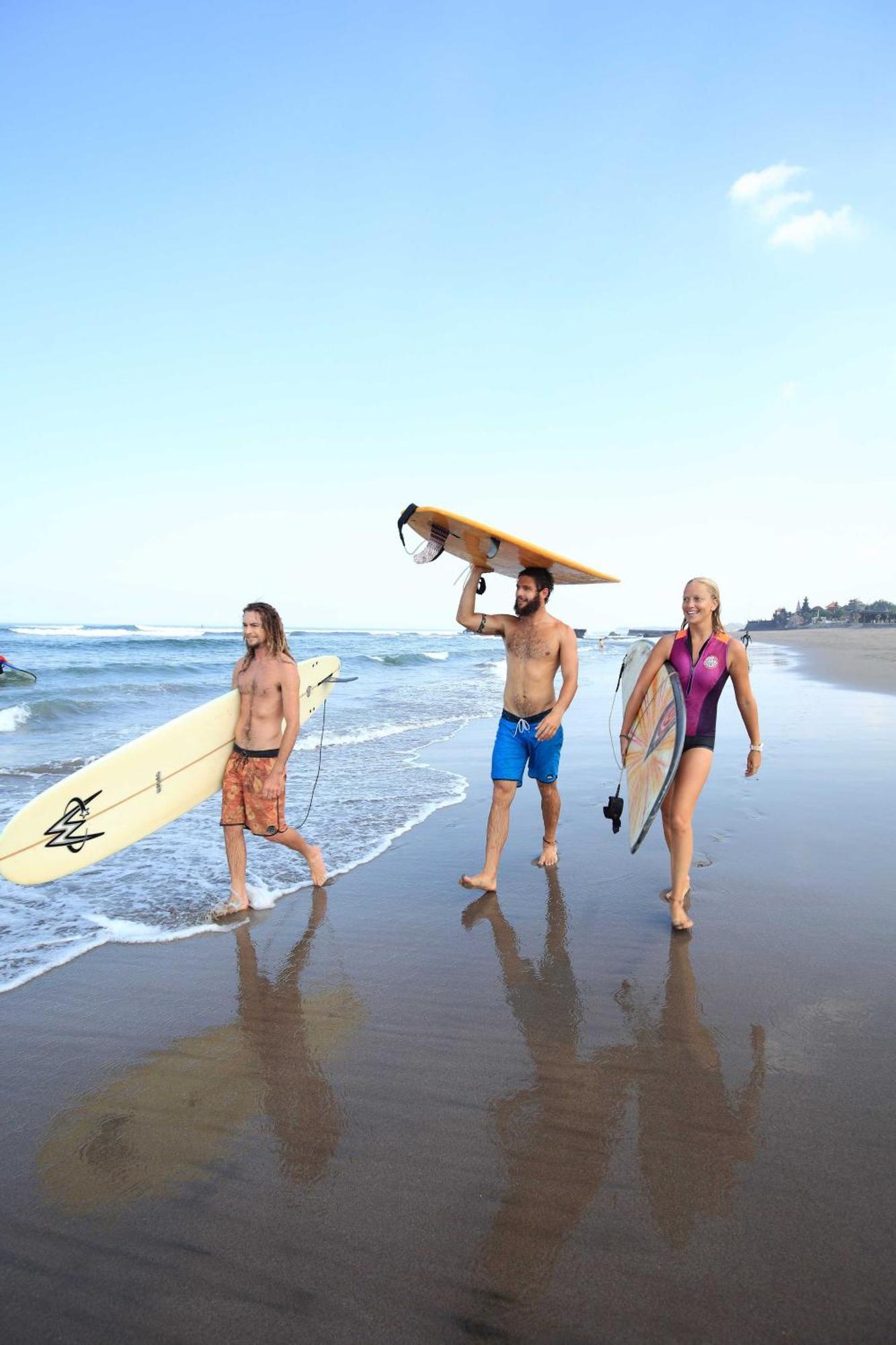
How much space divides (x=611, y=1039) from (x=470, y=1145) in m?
0.78

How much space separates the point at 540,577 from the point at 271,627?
1618mm

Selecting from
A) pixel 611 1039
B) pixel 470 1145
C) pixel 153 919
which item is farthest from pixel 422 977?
pixel 153 919

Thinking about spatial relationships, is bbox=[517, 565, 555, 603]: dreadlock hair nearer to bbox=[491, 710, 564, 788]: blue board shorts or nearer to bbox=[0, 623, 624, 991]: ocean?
bbox=[491, 710, 564, 788]: blue board shorts

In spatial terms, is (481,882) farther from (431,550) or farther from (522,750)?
(431,550)

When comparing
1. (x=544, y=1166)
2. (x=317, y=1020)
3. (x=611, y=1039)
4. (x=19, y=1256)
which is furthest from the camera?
(x=317, y=1020)

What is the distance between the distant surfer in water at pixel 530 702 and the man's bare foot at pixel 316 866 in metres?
0.83

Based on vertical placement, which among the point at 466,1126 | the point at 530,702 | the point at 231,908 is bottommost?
the point at 231,908

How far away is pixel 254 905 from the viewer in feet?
14.2

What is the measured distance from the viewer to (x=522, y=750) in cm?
469

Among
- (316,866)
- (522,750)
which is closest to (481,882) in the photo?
(522,750)

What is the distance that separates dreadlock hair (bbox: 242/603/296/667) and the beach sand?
1433 millimetres

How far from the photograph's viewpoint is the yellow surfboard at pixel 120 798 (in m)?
4.02

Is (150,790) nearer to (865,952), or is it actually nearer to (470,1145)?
(470,1145)

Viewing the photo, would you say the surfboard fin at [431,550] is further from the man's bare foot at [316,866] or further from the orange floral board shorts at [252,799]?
the man's bare foot at [316,866]
